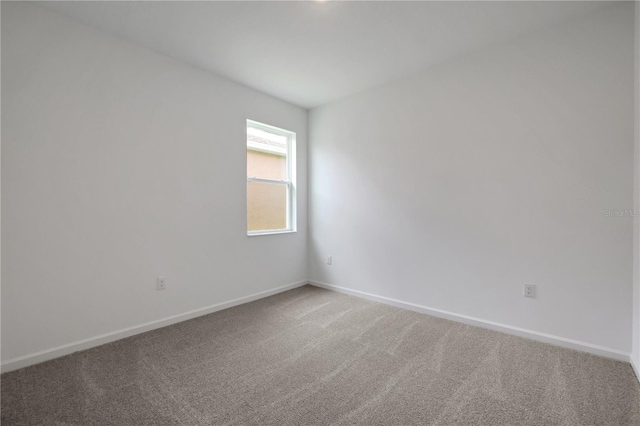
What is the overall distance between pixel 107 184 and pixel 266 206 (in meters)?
1.75

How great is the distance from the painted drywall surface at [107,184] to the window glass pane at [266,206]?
0.21 metres

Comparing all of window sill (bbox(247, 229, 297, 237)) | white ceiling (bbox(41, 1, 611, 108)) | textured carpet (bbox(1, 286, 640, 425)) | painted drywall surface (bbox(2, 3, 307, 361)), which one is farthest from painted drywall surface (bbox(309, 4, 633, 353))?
painted drywall surface (bbox(2, 3, 307, 361))

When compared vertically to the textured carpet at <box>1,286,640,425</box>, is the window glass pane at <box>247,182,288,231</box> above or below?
above

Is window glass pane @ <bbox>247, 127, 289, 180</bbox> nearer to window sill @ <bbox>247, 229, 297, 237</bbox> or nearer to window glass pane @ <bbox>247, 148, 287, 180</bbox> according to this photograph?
window glass pane @ <bbox>247, 148, 287, 180</bbox>

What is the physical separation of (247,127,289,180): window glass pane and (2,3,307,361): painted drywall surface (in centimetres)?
23

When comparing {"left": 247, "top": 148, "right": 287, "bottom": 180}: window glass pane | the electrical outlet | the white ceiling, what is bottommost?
the electrical outlet

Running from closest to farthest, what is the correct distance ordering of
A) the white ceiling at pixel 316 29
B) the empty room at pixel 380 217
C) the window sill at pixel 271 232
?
the empty room at pixel 380 217 < the white ceiling at pixel 316 29 < the window sill at pixel 271 232

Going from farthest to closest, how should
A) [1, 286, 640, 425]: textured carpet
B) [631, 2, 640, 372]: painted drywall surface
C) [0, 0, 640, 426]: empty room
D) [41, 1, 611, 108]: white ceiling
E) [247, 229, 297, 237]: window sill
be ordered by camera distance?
[247, 229, 297, 237]: window sill
[41, 1, 611, 108]: white ceiling
[631, 2, 640, 372]: painted drywall surface
[0, 0, 640, 426]: empty room
[1, 286, 640, 425]: textured carpet

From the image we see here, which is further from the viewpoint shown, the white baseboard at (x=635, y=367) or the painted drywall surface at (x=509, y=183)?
the painted drywall surface at (x=509, y=183)

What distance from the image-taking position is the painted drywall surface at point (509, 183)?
2127 millimetres

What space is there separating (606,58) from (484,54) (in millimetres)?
855

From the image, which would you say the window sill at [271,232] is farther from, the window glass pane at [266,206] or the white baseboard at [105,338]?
the white baseboard at [105,338]

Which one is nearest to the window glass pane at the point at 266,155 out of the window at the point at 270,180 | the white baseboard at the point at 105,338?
the window at the point at 270,180

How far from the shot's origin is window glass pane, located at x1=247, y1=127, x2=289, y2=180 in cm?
359
